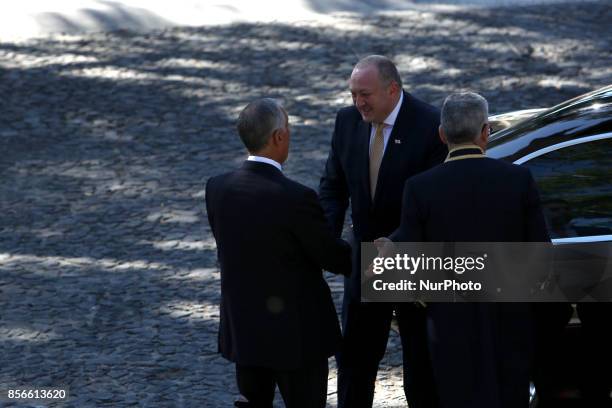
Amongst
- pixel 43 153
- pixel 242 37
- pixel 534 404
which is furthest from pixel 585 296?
pixel 242 37

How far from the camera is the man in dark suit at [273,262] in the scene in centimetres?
468

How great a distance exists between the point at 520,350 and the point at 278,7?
32.7 feet

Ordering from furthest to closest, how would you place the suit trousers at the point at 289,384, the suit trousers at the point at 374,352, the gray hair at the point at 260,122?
1. the suit trousers at the point at 374,352
2. the suit trousers at the point at 289,384
3. the gray hair at the point at 260,122

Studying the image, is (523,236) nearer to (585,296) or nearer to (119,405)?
(585,296)

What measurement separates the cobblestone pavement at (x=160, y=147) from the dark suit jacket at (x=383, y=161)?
49.5 inches

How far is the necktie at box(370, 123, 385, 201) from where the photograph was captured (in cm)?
540

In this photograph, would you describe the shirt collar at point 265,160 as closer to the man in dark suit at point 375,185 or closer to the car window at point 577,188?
the man in dark suit at point 375,185

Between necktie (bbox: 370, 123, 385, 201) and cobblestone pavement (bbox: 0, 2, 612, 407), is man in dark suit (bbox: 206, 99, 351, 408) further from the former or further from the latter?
cobblestone pavement (bbox: 0, 2, 612, 407)

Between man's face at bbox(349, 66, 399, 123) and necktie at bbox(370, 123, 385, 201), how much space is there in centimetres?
9

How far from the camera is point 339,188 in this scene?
222 inches

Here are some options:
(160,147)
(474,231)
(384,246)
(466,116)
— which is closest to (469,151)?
(466,116)

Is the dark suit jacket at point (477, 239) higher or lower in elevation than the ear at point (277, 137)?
lower

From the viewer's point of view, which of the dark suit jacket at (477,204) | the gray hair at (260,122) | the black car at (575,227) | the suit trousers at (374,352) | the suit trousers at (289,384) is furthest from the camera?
the black car at (575,227)

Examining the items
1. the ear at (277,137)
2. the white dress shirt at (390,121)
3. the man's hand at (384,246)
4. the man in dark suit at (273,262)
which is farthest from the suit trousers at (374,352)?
the ear at (277,137)
